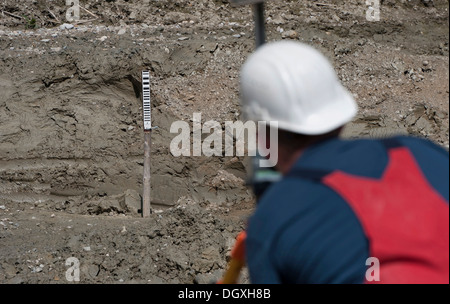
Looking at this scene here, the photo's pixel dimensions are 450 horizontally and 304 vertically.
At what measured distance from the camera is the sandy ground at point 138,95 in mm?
6352

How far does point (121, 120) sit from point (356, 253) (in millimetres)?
5552

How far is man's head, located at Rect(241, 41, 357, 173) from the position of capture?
162 cm

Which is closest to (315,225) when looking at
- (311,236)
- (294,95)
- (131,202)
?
(311,236)

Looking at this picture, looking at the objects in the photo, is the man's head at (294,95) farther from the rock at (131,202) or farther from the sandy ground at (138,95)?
the rock at (131,202)

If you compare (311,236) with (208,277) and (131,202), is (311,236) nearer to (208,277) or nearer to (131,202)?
(208,277)

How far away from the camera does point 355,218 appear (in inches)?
54.2

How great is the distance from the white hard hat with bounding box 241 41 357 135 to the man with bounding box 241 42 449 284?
0.28ft

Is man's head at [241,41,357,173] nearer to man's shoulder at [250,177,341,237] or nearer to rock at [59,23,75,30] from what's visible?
man's shoulder at [250,177,341,237]

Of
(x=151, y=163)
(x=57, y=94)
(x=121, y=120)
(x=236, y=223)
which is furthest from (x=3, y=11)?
(x=236, y=223)

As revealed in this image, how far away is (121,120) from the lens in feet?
22.0

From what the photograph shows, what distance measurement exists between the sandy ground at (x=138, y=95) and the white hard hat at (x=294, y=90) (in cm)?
382

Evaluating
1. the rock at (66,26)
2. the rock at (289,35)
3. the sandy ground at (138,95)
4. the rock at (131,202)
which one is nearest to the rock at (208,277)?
the sandy ground at (138,95)

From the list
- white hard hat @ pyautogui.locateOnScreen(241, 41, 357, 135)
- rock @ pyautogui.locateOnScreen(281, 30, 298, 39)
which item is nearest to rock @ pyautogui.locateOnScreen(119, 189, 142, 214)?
rock @ pyautogui.locateOnScreen(281, 30, 298, 39)
